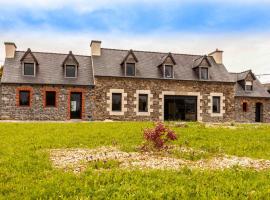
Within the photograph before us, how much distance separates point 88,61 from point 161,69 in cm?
728

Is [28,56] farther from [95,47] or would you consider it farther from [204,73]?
[204,73]

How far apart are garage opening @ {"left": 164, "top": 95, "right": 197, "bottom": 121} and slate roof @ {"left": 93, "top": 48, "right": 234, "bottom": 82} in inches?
78.8

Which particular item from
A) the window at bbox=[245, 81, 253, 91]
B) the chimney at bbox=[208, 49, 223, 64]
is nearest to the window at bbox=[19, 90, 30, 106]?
the chimney at bbox=[208, 49, 223, 64]

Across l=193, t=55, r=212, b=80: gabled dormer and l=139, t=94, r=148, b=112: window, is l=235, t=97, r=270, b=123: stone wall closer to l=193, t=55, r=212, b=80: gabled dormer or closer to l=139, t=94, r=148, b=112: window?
l=193, t=55, r=212, b=80: gabled dormer

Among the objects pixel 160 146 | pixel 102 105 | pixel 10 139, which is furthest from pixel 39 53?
pixel 160 146

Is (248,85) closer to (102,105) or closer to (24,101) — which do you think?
(102,105)

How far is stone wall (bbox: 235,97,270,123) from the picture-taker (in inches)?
1560

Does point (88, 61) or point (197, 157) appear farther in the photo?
point (88, 61)

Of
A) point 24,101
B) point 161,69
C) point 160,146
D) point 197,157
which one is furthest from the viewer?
point 161,69

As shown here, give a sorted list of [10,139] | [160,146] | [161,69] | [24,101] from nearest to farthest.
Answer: [160,146] → [10,139] → [24,101] → [161,69]

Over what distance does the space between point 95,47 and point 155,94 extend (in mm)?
7448

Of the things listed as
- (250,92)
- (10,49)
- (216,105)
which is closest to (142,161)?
(10,49)

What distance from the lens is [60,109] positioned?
30953 millimetres

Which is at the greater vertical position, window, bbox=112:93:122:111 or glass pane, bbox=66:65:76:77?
glass pane, bbox=66:65:76:77
